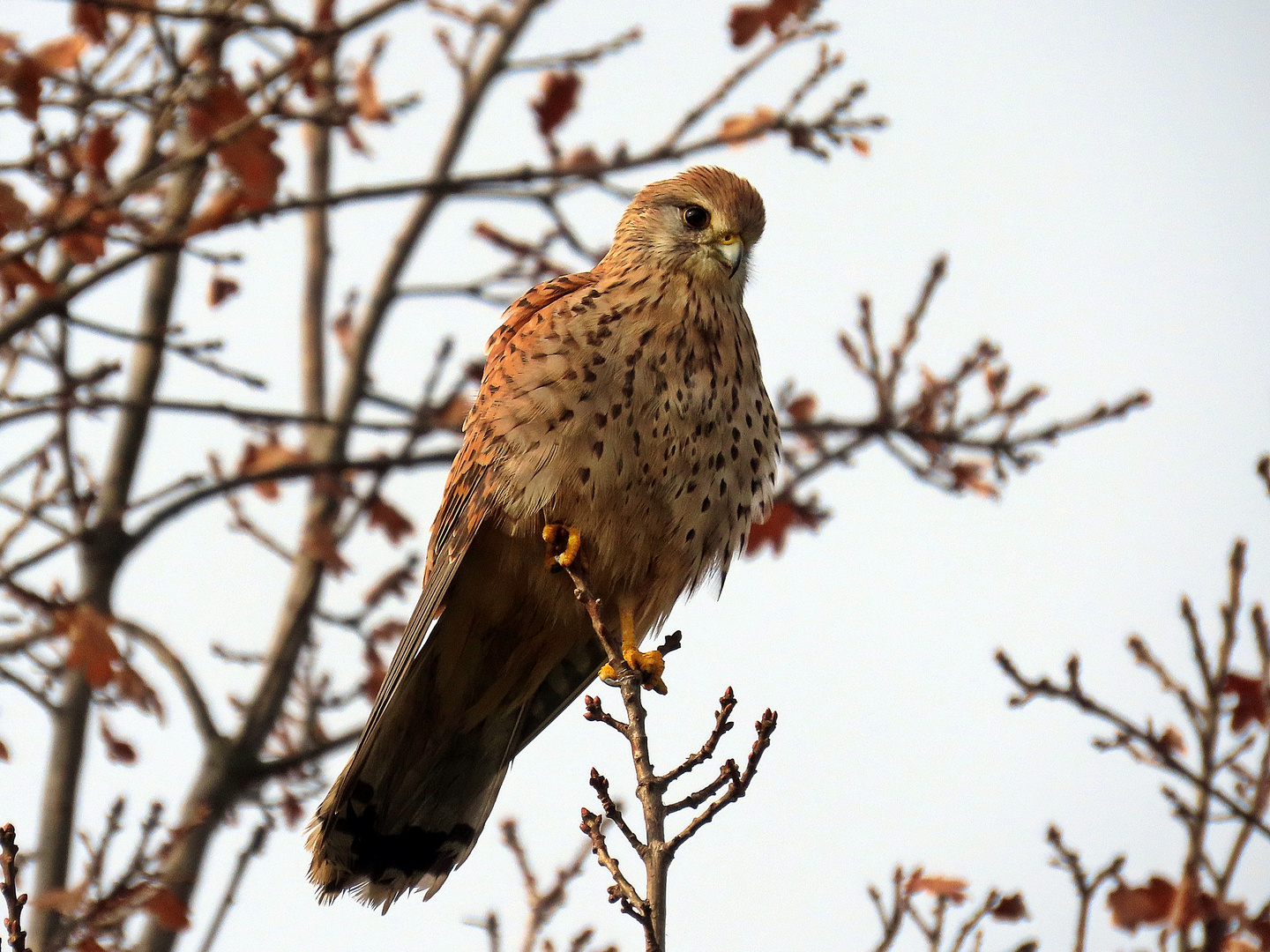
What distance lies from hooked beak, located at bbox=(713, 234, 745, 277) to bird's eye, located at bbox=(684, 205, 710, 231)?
0.31 feet

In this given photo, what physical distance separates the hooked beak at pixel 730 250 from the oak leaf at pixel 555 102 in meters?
1.89

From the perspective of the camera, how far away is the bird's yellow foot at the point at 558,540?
302 cm

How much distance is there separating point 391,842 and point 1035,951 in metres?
1.46

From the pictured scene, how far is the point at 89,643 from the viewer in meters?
3.94

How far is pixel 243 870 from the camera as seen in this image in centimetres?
397

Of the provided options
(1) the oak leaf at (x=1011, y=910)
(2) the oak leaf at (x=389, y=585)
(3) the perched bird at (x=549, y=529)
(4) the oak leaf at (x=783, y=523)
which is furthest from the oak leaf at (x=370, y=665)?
(1) the oak leaf at (x=1011, y=910)

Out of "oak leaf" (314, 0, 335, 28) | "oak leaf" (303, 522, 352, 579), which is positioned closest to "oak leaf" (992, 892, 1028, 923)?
"oak leaf" (303, 522, 352, 579)

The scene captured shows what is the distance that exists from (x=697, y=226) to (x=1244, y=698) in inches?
70.1

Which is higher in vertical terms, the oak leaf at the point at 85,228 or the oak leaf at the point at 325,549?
the oak leaf at the point at 325,549

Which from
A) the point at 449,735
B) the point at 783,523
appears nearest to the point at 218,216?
the point at 449,735

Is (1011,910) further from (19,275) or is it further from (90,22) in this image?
(90,22)

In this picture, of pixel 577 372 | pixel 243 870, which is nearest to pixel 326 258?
pixel 243 870

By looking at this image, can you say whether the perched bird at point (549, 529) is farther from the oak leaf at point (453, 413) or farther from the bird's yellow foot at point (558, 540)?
the oak leaf at point (453, 413)

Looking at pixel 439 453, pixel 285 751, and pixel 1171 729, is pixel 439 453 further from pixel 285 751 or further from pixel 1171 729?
pixel 1171 729
